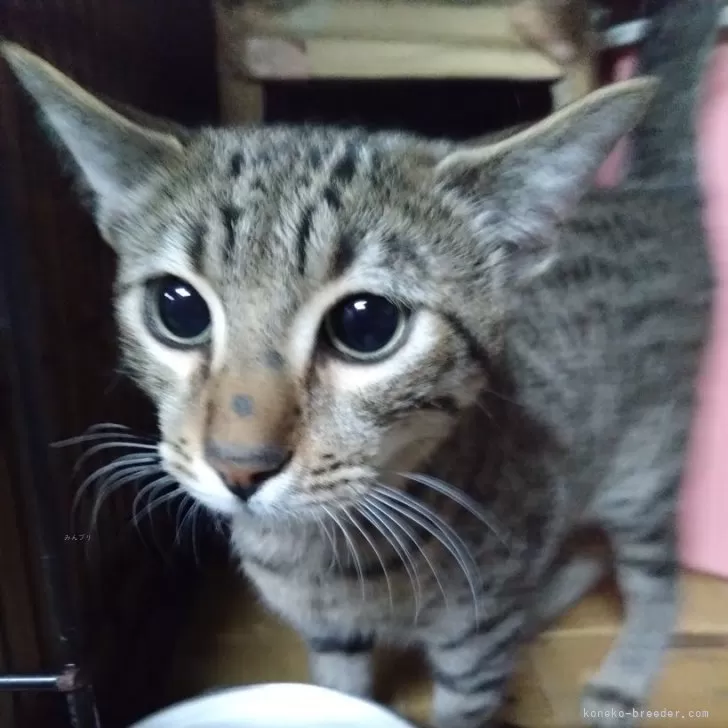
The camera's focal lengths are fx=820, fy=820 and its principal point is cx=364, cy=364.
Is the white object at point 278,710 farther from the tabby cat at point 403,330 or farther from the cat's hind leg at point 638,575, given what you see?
the cat's hind leg at point 638,575

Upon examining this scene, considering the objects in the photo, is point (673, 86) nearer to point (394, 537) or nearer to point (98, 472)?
point (394, 537)

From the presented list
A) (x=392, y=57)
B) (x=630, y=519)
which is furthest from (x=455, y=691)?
(x=392, y=57)

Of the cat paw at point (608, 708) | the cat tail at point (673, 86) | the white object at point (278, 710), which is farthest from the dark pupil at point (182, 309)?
the cat paw at point (608, 708)

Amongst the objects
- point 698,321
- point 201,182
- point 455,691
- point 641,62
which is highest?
point 641,62

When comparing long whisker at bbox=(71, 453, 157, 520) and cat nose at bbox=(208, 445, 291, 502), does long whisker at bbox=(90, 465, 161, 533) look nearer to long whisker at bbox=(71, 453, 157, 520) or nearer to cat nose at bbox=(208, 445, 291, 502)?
long whisker at bbox=(71, 453, 157, 520)

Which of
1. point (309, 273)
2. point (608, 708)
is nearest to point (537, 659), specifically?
point (608, 708)

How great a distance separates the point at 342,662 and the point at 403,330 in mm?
464

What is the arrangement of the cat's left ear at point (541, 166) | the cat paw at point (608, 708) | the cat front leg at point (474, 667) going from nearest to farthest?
the cat's left ear at point (541, 166) < the cat front leg at point (474, 667) < the cat paw at point (608, 708)

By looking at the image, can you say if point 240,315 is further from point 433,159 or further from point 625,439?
point 625,439

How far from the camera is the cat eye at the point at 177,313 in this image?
61 cm

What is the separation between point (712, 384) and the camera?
101 cm

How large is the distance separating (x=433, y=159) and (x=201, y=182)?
7.1 inches

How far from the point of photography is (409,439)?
0.64m

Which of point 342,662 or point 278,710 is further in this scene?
point 342,662
